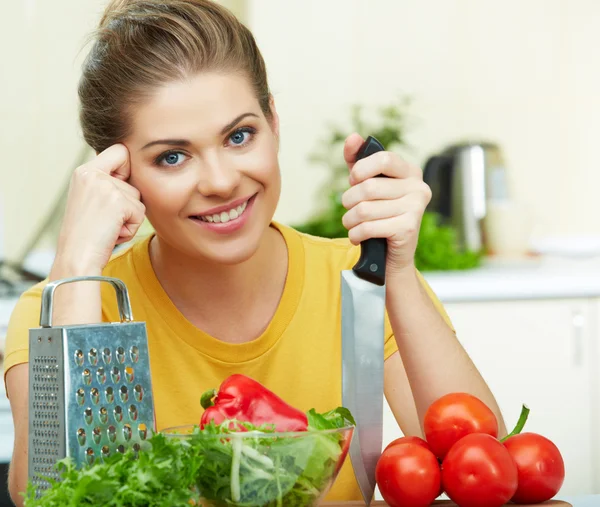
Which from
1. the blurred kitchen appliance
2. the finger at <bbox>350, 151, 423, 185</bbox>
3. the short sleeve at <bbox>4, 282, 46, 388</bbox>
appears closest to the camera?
the finger at <bbox>350, 151, 423, 185</bbox>

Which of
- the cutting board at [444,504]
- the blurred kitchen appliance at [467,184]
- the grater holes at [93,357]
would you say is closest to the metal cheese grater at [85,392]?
the grater holes at [93,357]

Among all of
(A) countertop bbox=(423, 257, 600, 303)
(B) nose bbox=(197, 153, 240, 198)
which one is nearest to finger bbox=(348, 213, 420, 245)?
(B) nose bbox=(197, 153, 240, 198)

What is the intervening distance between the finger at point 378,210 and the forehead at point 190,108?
24 centimetres

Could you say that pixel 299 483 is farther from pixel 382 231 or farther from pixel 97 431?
pixel 382 231

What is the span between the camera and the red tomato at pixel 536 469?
0.97 meters

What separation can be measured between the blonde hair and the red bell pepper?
519 millimetres

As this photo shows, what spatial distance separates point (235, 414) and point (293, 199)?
2.18 meters

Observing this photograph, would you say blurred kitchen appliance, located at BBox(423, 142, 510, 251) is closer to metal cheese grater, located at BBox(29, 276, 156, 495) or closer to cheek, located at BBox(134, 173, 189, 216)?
cheek, located at BBox(134, 173, 189, 216)

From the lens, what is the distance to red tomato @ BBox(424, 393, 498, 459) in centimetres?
102

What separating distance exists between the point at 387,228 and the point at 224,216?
0.91ft

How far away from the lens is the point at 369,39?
316cm

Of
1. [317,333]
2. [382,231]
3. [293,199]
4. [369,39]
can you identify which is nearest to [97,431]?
[382,231]

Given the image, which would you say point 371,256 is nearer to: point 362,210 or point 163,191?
point 362,210

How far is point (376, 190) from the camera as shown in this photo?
3.89ft
